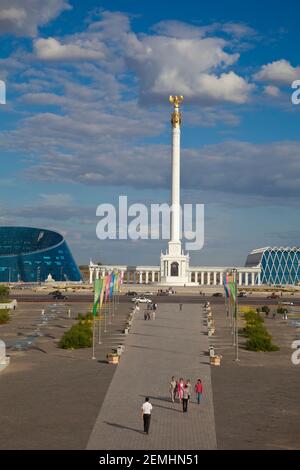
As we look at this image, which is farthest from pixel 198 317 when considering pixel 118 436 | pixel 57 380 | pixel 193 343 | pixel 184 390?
pixel 118 436

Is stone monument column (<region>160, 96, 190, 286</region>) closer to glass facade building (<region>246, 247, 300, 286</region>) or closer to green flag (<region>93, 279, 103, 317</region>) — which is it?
glass facade building (<region>246, 247, 300, 286</region>)

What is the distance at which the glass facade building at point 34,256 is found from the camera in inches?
4936

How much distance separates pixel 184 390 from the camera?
20.4 metres

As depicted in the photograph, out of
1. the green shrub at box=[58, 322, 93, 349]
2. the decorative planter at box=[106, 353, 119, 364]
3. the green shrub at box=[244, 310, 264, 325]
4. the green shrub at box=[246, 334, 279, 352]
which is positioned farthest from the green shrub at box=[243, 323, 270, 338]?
the decorative planter at box=[106, 353, 119, 364]

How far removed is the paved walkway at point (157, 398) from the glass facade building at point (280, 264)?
113 metres

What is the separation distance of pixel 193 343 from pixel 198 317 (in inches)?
598

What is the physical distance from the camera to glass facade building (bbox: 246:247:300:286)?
152250 mm

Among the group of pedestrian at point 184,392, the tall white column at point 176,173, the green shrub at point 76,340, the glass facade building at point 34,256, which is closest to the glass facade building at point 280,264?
the glass facade building at point 34,256

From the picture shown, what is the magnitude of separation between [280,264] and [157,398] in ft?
444

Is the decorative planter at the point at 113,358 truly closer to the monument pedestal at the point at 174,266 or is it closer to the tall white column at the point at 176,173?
the tall white column at the point at 176,173

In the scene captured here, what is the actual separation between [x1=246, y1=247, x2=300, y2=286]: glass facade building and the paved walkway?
113 metres

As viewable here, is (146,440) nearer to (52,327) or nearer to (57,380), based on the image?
(57,380)

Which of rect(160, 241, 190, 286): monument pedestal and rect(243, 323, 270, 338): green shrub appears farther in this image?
rect(160, 241, 190, 286): monument pedestal

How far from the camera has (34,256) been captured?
127 metres
